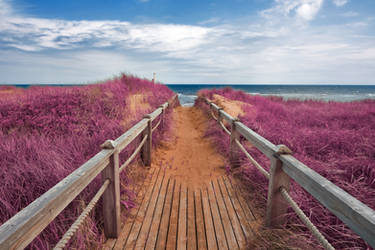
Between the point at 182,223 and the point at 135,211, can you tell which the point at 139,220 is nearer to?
the point at 135,211

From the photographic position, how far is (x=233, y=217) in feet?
9.66

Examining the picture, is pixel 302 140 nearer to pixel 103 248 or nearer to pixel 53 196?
pixel 103 248

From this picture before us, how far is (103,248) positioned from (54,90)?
20.2ft

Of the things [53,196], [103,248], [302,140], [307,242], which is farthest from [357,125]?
[53,196]

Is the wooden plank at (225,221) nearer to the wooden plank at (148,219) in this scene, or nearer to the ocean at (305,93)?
the wooden plank at (148,219)

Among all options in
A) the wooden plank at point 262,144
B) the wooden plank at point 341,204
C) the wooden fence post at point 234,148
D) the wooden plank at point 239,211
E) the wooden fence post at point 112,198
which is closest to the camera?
the wooden plank at point 341,204

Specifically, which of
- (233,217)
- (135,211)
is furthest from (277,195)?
(135,211)

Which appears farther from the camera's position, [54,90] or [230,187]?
[54,90]

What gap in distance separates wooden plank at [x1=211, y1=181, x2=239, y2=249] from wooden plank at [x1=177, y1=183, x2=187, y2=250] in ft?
1.61

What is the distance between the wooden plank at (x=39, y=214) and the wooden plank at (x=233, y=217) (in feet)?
5.85

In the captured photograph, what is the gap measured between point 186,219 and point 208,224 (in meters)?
0.30

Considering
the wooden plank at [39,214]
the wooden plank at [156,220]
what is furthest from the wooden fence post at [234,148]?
the wooden plank at [39,214]

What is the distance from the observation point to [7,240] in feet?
3.20

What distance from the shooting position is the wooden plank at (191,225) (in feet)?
8.03
